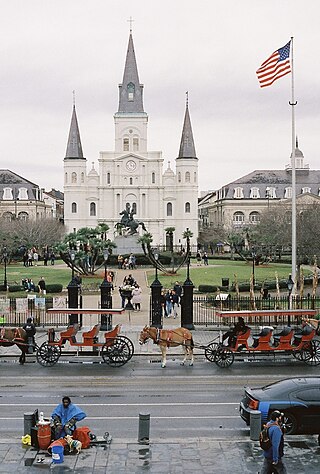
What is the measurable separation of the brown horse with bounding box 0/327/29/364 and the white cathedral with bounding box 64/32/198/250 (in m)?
90.9

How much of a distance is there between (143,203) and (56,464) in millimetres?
102775

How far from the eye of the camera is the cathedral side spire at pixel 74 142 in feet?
360

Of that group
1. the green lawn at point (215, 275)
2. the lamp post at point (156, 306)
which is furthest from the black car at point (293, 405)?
the green lawn at point (215, 275)

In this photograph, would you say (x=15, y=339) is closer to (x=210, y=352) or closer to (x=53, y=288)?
(x=210, y=352)

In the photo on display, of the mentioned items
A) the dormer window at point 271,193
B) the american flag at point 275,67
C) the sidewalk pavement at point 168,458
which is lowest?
the sidewalk pavement at point 168,458

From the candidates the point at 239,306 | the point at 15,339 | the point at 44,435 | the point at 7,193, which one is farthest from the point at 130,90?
the point at 44,435

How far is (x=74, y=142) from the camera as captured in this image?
112m

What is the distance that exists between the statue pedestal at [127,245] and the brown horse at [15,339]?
49.9m

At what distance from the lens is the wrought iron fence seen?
30.7 metres

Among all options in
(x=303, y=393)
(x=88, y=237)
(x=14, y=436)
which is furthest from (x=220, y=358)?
(x=88, y=237)

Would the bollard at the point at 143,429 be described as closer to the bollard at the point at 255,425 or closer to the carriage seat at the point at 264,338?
the bollard at the point at 255,425

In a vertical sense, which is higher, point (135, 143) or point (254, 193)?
point (135, 143)

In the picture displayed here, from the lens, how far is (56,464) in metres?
11.6

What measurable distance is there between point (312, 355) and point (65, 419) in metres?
11.2
